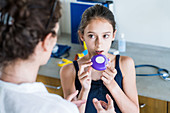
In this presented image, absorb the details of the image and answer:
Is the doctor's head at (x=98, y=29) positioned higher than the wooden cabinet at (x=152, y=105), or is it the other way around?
the doctor's head at (x=98, y=29)

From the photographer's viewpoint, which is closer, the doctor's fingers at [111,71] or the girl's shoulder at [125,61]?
the doctor's fingers at [111,71]

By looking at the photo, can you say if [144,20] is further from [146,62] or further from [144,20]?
[146,62]

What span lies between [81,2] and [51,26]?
5.24ft

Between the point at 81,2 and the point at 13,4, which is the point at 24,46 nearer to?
the point at 13,4

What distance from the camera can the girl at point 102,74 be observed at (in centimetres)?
138

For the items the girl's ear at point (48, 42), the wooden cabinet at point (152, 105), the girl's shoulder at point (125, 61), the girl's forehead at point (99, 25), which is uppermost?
the girl's forehead at point (99, 25)

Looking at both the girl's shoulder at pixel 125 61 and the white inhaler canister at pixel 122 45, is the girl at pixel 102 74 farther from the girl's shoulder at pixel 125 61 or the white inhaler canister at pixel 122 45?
the white inhaler canister at pixel 122 45

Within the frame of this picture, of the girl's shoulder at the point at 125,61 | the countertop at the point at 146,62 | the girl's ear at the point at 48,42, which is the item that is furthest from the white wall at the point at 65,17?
the girl's ear at the point at 48,42

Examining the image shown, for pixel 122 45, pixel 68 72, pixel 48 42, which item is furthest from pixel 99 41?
pixel 122 45

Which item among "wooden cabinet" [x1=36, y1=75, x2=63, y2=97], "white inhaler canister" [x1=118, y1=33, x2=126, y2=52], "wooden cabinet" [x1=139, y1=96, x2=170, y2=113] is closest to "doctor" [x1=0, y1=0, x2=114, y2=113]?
"wooden cabinet" [x1=139, y1=96, x2=170, y2=113]

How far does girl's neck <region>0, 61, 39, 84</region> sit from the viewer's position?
0.80m

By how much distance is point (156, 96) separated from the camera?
174 centimetres

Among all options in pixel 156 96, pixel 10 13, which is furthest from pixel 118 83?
pixel 10 13

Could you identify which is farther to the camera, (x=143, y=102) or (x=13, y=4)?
(x=143, y=102)
